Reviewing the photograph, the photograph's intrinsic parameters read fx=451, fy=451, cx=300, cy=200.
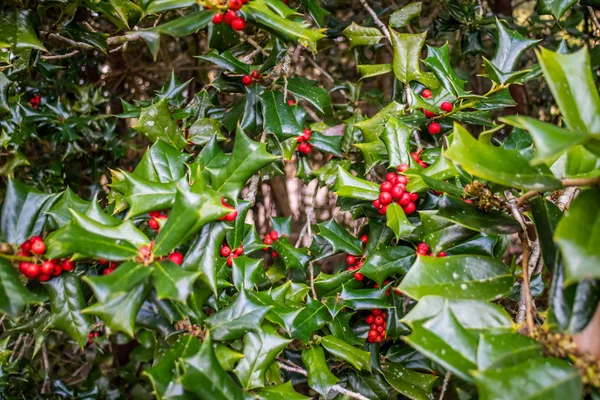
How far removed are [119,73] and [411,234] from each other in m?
2.52

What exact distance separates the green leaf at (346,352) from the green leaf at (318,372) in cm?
4

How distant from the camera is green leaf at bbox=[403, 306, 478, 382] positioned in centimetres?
75

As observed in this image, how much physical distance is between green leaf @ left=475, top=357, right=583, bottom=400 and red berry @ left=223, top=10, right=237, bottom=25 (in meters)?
0.88

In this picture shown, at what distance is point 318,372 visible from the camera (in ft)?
4.30

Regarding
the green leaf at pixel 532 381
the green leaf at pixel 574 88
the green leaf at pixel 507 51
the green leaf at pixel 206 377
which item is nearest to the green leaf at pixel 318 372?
the green leaf at pixel 206 377

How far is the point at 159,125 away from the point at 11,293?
31.6 inches

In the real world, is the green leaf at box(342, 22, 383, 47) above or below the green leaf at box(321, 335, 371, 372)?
above

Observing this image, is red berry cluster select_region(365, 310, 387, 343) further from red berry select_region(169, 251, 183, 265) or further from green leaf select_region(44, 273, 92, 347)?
green leaf select_region(44, 273, 92, 347)

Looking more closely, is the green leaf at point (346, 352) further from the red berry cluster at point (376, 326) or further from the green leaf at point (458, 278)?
the green leaf at point (458, 278)

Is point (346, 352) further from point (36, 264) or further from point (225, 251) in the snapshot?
point (36, 264)

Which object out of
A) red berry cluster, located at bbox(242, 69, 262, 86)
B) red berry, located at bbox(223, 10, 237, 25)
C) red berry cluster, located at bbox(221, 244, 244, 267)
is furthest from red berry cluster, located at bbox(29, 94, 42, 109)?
red berry, located at bbox(223, 10, 237, 25)

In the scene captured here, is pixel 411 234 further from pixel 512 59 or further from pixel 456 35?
pixel 456 35

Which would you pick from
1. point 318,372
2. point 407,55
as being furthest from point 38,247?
point 407,55

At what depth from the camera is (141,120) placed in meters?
1.52
